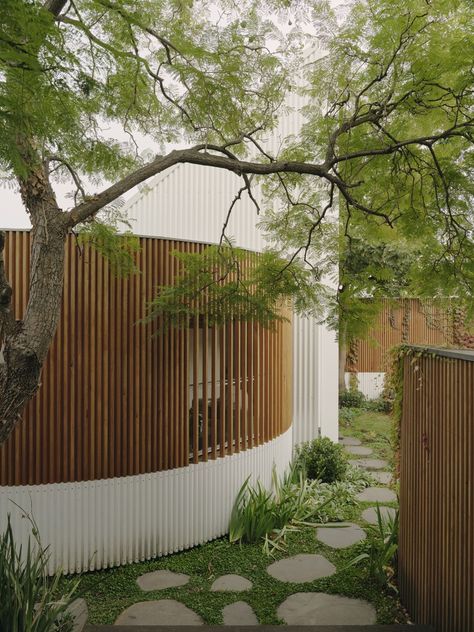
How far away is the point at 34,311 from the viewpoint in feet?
9.23

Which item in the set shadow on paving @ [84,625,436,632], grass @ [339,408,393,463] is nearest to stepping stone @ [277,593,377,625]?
shadow on paving @ [84,625,436,632]

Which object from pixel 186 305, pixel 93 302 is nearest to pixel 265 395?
pixel 186 305

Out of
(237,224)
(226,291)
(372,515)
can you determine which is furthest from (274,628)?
(237,224)

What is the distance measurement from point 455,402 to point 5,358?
8.48 ft

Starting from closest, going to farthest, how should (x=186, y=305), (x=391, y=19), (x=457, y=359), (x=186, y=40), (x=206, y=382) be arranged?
(x=457, y=359), (x=391, y=19), (x=186, y=40), (x=186, y=305), (x=206, y=382)

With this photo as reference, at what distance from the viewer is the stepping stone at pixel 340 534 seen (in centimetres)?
505

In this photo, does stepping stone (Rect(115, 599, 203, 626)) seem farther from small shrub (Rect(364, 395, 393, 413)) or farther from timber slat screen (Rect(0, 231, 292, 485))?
small shrub (Rect(364, 395, 393, 413))

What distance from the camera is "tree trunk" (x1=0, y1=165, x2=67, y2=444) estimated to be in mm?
2635

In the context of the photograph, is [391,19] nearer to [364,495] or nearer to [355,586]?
[355,586]

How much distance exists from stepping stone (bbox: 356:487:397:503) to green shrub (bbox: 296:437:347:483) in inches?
17.3

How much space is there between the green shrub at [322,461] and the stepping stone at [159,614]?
10.9 ft

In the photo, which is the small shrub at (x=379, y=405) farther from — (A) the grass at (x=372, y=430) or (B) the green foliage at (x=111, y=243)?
(B) the green foliage at (x=111, y=243)

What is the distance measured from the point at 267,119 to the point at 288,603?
4.22 m

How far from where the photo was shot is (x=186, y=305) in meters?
4.44
